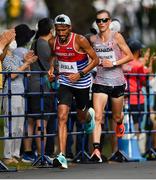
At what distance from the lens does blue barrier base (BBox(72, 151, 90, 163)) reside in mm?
19375

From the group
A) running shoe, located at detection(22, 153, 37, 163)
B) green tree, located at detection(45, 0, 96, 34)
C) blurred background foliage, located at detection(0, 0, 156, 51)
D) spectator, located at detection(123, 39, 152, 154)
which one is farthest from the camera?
blurred background foliage, located at detection(0, 0, 156, 51)

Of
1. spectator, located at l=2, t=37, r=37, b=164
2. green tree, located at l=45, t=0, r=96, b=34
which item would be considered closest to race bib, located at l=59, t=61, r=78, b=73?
Result: spectator, located at l=2, t=37, r=37, b=164

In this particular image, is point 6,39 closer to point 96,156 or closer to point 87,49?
point 87,49

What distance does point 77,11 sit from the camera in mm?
32594

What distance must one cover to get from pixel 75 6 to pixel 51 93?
1348 centimetres

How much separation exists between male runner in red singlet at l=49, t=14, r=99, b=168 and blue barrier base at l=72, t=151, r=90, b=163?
5.04 feet

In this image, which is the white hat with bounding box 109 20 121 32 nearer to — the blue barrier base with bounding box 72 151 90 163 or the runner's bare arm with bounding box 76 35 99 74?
the blue barrier base with bounding box 72 151 90 163

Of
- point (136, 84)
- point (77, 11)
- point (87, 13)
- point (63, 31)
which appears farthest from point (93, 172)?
point (87, 13)

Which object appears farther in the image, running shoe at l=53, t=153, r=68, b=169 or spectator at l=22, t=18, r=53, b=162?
spectator at l=22, t=18, r=53, b=162

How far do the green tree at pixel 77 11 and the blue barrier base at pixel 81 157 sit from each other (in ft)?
40.7

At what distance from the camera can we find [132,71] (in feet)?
68.6

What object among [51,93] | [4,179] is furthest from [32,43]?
[4,179]

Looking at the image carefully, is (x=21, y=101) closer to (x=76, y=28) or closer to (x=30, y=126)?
(x=30, y=126)

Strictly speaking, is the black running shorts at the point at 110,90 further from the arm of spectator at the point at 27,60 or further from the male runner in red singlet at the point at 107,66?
the arm of spectator at the point at 27,60
